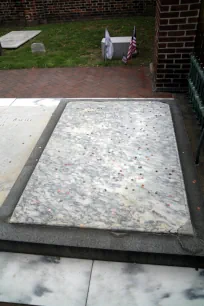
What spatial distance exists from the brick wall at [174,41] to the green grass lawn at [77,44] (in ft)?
6.71

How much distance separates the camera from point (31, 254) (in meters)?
2.25

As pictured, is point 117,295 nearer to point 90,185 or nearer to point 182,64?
point 90,185

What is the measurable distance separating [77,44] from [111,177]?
21.9ft

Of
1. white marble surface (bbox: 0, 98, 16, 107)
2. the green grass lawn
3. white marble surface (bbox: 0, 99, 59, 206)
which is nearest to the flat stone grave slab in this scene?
the green grass lawn

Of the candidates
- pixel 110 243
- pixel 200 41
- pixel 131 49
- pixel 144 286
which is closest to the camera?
pixel 144 286

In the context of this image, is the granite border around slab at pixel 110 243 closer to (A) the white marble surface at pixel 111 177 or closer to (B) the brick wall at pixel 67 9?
(A) the white marble surface at pixel 111 177

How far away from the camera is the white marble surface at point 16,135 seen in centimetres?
300

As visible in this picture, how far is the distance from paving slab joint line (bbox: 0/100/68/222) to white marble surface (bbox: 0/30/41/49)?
5.55 meters

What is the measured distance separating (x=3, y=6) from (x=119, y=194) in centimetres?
1188

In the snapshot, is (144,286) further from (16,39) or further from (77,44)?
(16,39)

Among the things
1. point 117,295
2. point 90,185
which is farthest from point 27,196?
point 117,295

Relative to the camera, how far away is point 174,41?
4207mm

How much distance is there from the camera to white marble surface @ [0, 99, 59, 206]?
9.85 ft

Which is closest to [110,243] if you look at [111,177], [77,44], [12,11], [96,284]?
[96,284]
